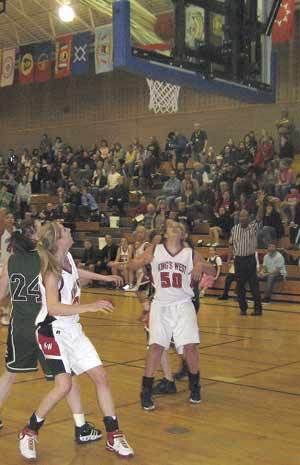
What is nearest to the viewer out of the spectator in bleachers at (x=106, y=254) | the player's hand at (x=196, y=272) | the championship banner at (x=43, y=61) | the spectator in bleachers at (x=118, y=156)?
the player's hand at (x=196, y=272)

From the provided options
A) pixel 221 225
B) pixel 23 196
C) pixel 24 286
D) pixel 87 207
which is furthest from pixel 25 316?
pixel 23 196

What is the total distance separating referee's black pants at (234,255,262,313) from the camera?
12.1 metres

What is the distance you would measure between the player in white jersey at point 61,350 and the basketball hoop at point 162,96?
10.8 metres

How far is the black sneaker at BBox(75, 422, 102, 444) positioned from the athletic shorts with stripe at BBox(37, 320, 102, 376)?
0.51 meters

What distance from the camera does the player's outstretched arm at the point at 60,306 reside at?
167 inches

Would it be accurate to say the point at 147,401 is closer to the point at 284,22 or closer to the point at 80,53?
the point at 284,22

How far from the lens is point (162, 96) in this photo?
15430 mm

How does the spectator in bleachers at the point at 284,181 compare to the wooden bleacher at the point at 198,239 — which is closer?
the wooden bleacher at the point at 198,239

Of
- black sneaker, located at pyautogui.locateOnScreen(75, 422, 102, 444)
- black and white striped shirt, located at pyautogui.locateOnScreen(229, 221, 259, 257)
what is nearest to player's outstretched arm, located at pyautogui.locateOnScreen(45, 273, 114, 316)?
black sneaker, located at pyautogui.locateOnScreen(75, 422, 102, 444)

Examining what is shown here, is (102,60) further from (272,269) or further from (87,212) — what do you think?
(272,269)

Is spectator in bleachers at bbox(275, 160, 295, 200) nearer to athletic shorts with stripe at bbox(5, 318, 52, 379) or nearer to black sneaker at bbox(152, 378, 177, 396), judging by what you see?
black sneaker at bbox(152, 378, 177, 396)

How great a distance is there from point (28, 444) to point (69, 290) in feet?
3.51

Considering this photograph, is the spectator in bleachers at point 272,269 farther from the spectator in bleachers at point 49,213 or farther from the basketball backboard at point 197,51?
the spectator in bleachers at point 49,213

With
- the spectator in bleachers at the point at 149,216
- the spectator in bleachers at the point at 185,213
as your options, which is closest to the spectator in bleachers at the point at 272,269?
the spectator in bleachers at the point at 185,213
